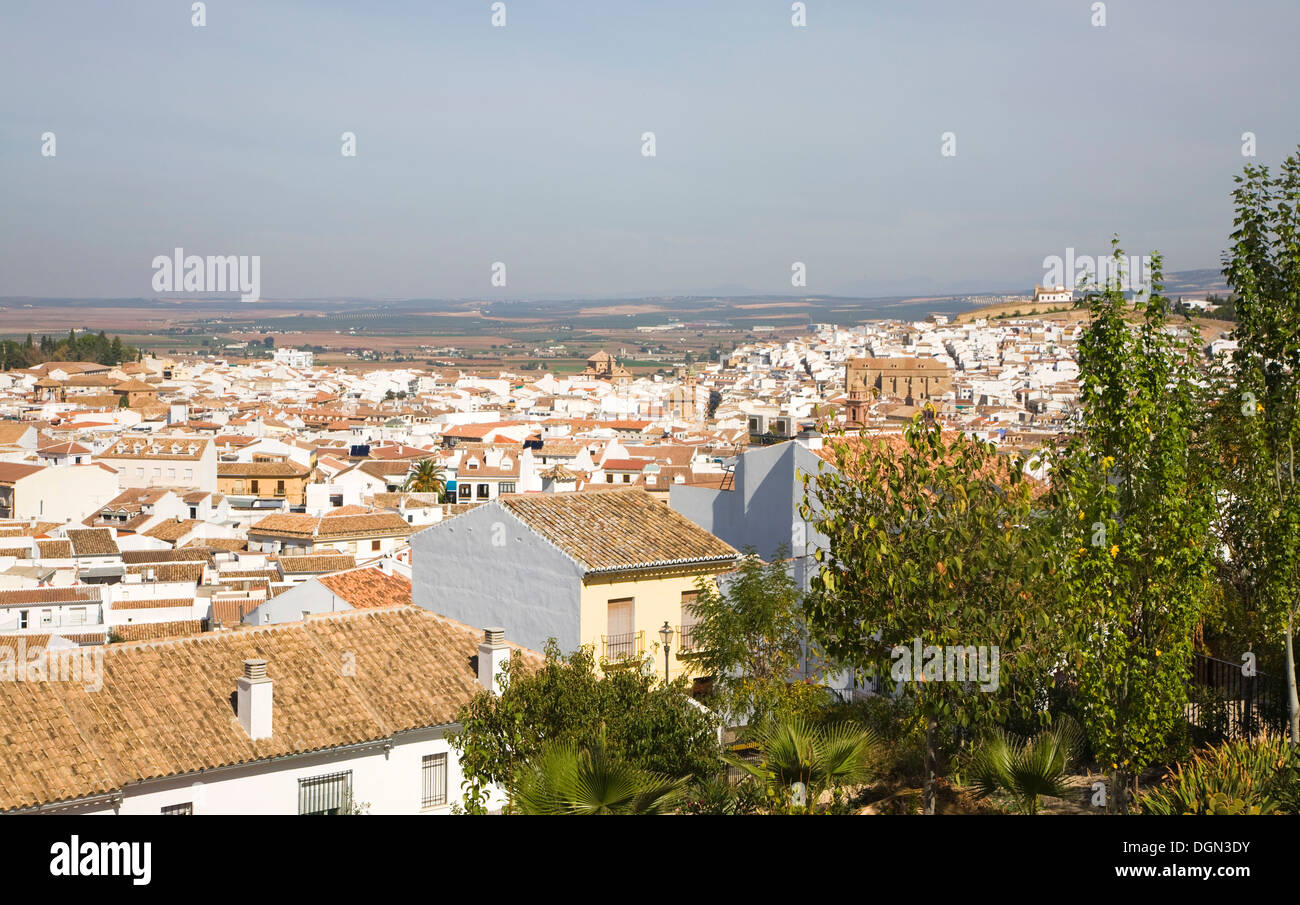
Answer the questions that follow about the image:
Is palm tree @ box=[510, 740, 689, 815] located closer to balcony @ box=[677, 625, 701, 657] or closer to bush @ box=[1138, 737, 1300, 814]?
bush @ box=[1138, 737, 1300, 814]

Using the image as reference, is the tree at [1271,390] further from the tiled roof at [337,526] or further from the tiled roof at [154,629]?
the tiled roof at [337,526]

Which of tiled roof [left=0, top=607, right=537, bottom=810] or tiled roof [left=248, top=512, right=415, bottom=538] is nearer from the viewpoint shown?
tiled roof [left=0, top=607, right=537, bottom=810]

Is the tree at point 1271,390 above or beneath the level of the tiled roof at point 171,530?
above

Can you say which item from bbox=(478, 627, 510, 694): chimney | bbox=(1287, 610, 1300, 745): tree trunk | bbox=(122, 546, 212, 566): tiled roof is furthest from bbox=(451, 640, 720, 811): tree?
bbox=(122, 546, 212, 566): tiled roof

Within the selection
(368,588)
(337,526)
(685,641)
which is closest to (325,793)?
(685,641)

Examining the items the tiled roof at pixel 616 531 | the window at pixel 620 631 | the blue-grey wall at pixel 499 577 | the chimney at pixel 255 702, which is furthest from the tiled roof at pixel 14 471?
the window at pixel 620 631

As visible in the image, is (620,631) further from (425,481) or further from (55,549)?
(425,481)

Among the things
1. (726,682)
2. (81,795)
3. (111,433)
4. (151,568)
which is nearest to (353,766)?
(81,795)
